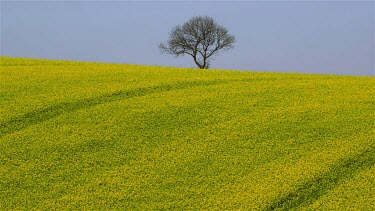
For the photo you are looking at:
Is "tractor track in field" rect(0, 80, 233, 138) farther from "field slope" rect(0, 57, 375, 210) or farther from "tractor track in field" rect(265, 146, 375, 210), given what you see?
"tractor track in field" rect(265, 146, 375, 210)

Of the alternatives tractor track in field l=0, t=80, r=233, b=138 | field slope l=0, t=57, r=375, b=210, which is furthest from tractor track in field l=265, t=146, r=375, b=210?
tractor track in field l=0, t=80, r=233, b=138

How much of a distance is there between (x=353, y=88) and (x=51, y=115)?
8751 millimetres

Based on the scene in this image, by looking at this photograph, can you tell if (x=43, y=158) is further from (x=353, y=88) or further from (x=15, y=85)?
(x=353, y=88)

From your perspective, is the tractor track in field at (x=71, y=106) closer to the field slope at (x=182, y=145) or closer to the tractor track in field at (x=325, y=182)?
the field slope at (x=182, y=145)

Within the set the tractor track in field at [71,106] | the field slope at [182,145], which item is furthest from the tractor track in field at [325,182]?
the tractor track in field at [71,106]

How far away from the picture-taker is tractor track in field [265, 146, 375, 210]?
8672 mm

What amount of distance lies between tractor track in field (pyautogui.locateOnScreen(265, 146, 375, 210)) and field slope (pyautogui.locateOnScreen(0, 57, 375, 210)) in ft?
0.07

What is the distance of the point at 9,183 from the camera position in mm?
9203

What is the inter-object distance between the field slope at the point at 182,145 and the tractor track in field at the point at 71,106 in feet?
0.10

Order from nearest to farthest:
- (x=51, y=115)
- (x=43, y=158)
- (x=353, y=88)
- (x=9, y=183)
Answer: (x=9, y=183), (x=43, y=158), (x=51, y=115), (x=353, y=88)

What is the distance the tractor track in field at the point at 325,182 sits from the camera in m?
8.67

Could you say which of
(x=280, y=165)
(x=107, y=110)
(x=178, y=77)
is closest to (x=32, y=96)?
(x=107, y=110)

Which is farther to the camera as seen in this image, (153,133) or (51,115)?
(51,115)

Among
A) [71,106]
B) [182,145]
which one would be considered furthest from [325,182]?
[71,106]
